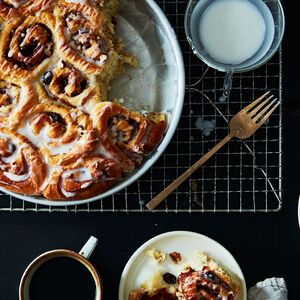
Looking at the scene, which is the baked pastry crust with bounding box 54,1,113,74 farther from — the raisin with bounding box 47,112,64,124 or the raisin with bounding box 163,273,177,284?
the raisin with bounding box 163,273,177,284

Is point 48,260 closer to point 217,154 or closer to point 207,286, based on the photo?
point 207,286

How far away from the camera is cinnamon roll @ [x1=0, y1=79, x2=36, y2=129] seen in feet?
6.59

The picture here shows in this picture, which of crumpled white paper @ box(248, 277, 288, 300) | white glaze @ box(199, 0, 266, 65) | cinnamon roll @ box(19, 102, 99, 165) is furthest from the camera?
crumpled white paper @ box(248, 277, 288, 300)

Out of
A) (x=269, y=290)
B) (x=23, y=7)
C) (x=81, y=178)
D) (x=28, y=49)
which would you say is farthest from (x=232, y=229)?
(x=23, y=7)

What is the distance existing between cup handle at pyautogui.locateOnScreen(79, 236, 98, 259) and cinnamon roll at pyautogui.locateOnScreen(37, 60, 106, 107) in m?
0.52

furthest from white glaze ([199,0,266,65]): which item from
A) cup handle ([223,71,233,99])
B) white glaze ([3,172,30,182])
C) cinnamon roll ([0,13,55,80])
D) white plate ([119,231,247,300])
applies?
white glaze ([3,172,30,182])

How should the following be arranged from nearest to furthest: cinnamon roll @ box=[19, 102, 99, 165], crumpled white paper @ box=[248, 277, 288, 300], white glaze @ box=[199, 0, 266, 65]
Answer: cinnamon roll @ box=[19, 102, 99, 165], white glaze @ box=[199, 0, 266, 65], crumpled white paper @ box=[248, 277, 288, 300]

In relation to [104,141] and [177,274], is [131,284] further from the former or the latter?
[104,141]

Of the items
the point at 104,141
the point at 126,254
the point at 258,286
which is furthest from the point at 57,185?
the point at 258,286

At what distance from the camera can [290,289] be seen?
2.33 m

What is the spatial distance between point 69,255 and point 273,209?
0.77m

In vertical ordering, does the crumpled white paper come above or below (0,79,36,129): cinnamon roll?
below

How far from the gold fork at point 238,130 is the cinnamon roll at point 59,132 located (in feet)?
1.23

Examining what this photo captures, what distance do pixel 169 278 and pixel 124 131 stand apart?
1.93ft
